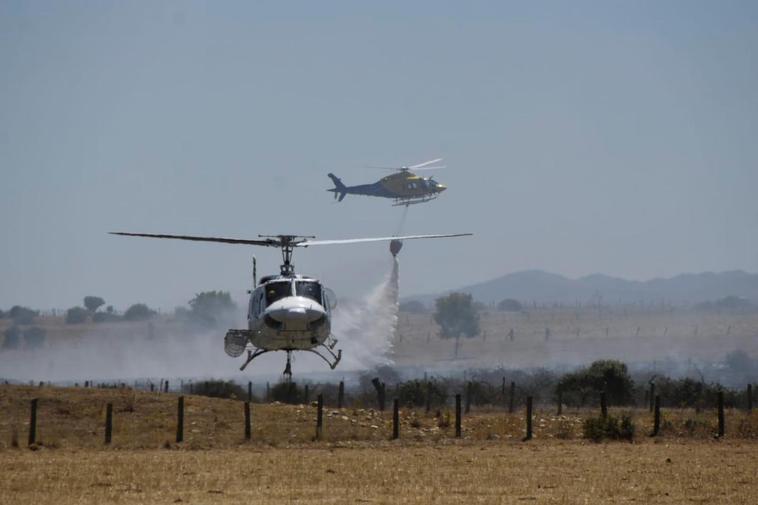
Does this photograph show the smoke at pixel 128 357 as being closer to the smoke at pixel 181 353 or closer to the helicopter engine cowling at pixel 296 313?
the smoke at pixel 181 353

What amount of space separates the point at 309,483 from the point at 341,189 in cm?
11034

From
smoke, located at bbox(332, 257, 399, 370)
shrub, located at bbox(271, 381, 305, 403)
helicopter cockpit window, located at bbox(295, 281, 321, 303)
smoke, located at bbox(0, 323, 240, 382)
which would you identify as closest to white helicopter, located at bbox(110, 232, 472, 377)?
helicopter cockpit window, located at bbox(295, 281, 321, 303)

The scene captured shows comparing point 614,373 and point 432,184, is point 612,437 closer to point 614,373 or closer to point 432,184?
point 614,373

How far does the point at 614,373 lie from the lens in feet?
251

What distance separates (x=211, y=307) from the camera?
593ft

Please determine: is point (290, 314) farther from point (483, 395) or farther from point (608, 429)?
point (483, 395)

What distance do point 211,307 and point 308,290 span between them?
13493 cm

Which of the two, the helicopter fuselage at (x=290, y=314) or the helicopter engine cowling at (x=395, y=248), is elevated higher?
the helicopter engine cowling at (x=395, y=248)

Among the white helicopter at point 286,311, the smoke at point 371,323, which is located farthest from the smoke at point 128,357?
the white helicopter at point 286,311

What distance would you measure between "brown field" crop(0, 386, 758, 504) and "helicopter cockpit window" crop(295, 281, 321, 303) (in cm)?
388

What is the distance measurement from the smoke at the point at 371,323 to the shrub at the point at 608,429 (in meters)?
53.9

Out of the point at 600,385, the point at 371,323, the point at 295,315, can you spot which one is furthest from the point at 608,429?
the point at 371,323

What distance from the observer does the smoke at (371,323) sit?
319 ft

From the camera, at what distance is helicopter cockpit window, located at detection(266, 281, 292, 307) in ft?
153
